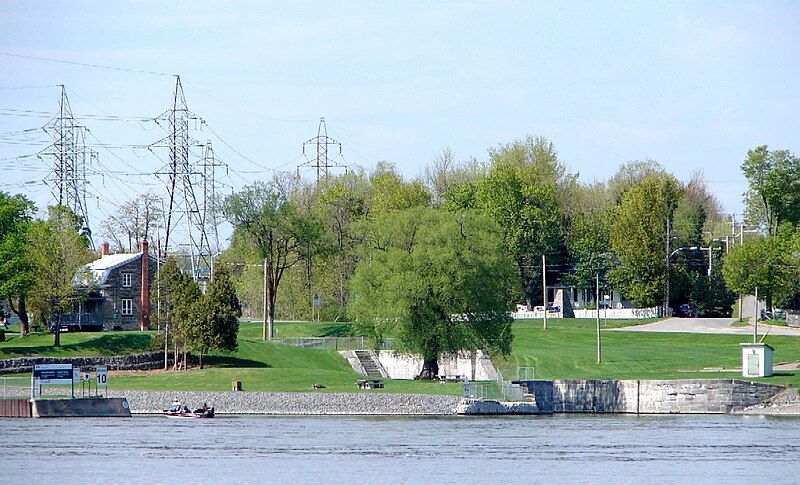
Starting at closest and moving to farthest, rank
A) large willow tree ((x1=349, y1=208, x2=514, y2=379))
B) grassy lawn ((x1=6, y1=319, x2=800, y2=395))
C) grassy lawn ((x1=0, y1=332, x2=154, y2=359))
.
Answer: grassy lawn ((x1=6, y1=319, x2=800, y2=395)) → large willow tree ((x1=349, y1=208, x2=514, y2=379)) → grassy lawn ((x1=0, y1=332, x2=154, y2=359))

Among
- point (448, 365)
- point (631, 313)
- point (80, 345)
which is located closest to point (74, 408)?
point (80, 345)

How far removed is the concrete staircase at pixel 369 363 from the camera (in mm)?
101125

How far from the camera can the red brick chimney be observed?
375 ft

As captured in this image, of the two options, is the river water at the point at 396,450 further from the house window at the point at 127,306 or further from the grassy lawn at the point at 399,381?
the house window at the point at 127,306

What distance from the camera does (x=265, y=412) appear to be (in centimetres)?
8338

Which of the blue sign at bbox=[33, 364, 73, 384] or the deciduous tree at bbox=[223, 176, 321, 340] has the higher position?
the deciduous tree at bbox=[223, 176, 321, 340]

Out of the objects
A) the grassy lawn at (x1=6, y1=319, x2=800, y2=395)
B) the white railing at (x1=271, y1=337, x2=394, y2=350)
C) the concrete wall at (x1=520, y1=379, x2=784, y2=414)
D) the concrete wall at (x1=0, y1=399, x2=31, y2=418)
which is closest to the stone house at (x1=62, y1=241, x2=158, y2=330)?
the grassy lawn at (x1=6, y1=319, x2=800, y2=395)

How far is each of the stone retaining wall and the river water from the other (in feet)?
40.4

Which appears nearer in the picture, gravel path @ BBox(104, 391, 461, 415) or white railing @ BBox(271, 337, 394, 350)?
gravel path @ BBox(104, 391, 461, 415)

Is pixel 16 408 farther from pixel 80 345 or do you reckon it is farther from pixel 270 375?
pixel 270 375

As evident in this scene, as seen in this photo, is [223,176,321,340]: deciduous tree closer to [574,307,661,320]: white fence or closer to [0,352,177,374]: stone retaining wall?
[0,352,177,374]: stone retaining wall

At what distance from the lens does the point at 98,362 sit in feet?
307

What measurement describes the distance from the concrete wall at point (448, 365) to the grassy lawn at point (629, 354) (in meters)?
1.09

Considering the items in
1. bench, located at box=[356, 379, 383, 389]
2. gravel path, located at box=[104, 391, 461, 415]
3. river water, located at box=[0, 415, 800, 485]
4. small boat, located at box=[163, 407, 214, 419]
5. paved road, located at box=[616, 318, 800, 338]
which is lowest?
river water, located at box=[0, 415, 800, 485]
